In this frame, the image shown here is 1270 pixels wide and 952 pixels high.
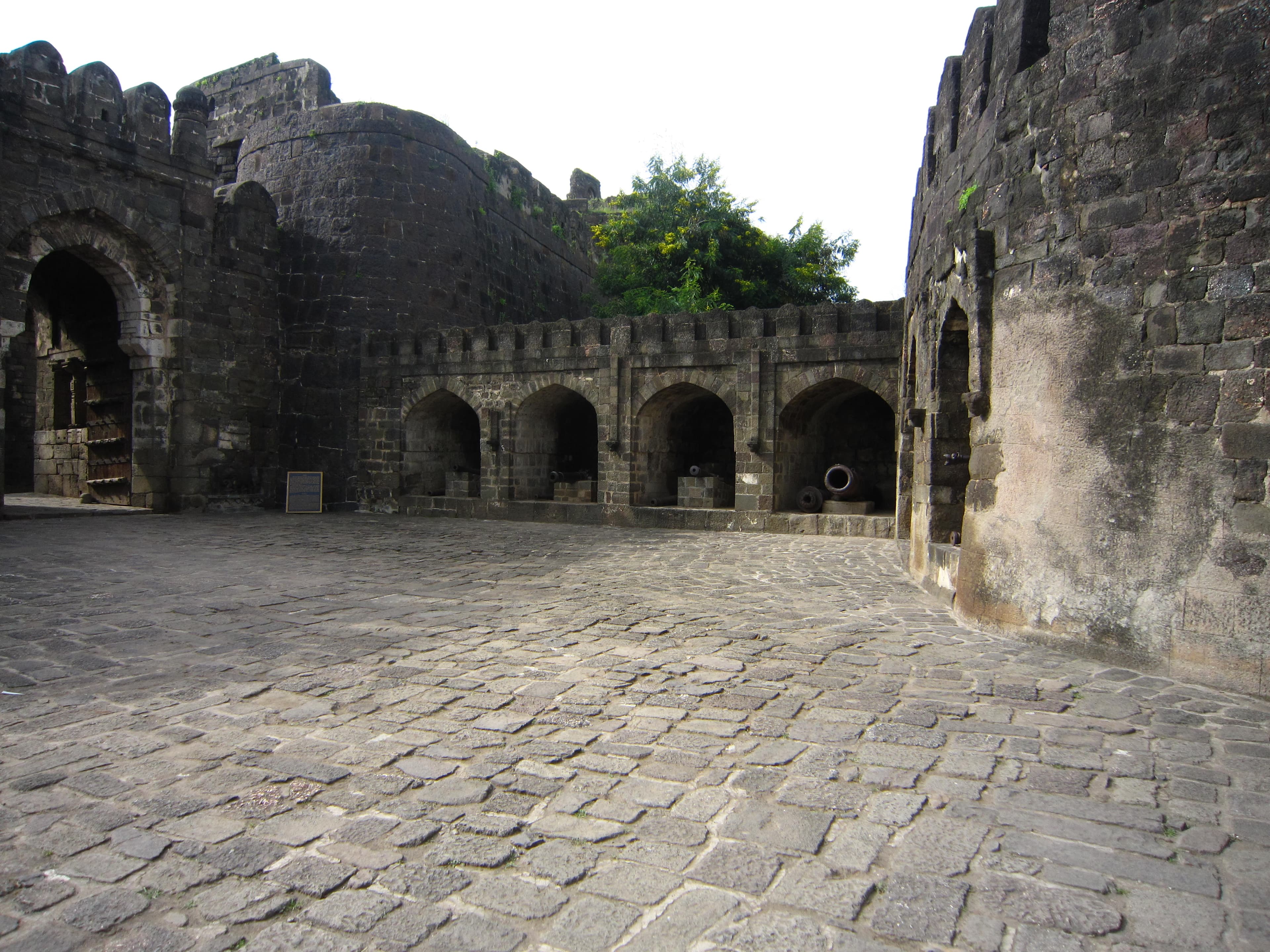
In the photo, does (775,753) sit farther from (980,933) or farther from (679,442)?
(679,442)

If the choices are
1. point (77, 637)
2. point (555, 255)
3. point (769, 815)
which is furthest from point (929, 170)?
point (555, 255)

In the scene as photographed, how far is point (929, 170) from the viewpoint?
902 centimetres

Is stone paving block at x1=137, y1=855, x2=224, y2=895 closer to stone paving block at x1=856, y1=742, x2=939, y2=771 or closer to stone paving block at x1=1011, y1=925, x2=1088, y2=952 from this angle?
stone paving block at x1=1011, y1=925, x2=1088, y2=952

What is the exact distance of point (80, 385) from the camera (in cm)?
1669

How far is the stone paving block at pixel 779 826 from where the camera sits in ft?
8.94

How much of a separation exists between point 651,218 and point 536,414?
793 cm

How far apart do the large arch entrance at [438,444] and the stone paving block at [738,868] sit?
1410cm

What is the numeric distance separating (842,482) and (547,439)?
6.07 m

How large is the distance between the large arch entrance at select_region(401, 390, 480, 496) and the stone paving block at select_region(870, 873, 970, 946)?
47.3 feet

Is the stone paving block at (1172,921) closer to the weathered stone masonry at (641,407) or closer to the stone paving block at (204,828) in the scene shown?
the stone paving block at (204,828)

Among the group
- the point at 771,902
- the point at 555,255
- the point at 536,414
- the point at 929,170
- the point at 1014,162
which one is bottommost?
the point at 771,902

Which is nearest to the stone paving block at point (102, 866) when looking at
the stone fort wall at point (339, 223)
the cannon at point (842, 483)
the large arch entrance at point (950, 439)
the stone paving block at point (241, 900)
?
the stone paving block at point (241, 900)

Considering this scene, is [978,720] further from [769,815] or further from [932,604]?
[932,604]

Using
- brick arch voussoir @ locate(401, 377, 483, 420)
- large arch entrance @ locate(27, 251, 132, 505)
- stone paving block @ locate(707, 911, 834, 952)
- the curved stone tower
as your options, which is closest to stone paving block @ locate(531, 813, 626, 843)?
stone paving block @ locate(707, 911, 834, 952)
